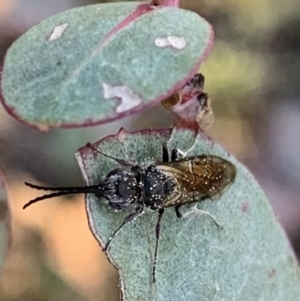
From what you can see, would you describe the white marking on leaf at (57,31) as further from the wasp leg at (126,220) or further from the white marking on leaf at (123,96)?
the wasp leg at (126,220)

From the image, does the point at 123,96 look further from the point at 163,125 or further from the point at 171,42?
the point at 163,125

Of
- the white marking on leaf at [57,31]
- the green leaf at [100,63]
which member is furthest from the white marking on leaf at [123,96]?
the white marking on leaf at [57,31]

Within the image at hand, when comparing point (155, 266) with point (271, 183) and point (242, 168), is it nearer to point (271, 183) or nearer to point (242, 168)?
point (242, 168)

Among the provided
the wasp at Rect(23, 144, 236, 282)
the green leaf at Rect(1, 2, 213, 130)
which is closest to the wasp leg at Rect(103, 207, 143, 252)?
the wasp at Rect(23, 144, 236, 282)

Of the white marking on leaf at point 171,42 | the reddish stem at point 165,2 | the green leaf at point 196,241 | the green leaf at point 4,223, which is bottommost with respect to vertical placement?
the green leaf at point 196,241

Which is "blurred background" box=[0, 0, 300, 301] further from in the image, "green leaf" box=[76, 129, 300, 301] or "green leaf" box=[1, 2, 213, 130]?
"green leaf" box=[1, 2, 213, 130]

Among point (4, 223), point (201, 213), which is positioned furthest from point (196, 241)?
point (4, 223)
